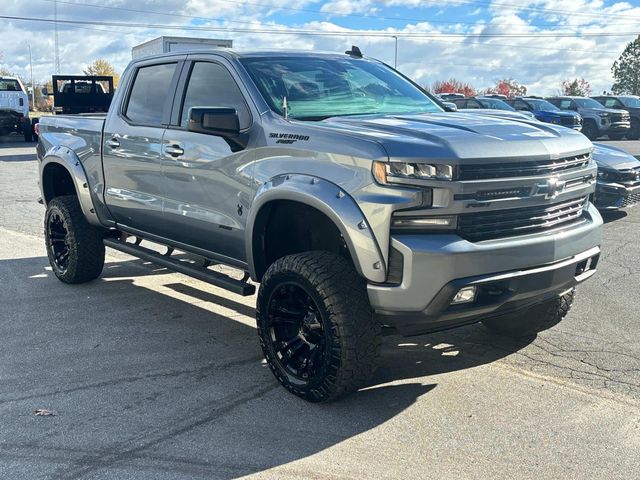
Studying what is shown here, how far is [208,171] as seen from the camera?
4688mm

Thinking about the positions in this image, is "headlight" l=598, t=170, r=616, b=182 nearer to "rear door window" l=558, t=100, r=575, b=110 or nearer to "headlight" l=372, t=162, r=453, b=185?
"headlight" l=372, t=162, r=453, b=185

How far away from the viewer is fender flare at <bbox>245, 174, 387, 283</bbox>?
140 inches

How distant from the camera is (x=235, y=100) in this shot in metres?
4.67

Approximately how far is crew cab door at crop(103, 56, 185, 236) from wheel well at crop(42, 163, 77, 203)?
130cm

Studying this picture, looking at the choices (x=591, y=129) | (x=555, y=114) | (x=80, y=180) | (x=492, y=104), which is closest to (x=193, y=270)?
(x=80, y=180)

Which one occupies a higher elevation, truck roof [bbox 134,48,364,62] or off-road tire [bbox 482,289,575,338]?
truck roof [bbox 134,48,364,62]

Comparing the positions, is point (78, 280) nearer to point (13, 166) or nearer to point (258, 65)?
point (258, 65)

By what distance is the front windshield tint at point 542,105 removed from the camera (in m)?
24.3

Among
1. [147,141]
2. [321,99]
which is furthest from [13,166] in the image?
[321,99]

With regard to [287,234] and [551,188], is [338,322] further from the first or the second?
[551,188]

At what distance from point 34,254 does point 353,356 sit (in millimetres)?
5613

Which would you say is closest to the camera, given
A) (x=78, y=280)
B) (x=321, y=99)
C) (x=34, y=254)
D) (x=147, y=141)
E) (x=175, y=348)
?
(x=321, y=99)

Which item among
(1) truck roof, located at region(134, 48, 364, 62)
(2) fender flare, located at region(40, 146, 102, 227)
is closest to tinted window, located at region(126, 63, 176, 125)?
(1) truck roof, located at region(134, 48, 364, 62)

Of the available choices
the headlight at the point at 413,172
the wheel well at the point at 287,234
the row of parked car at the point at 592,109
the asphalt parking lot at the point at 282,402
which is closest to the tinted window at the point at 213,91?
the wheel well at the point at 287,234
